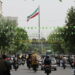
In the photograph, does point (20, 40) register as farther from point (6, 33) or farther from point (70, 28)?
point (70, 28)

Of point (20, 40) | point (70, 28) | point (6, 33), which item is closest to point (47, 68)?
point (70, 28)

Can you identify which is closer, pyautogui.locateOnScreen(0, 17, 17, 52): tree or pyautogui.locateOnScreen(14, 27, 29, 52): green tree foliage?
pyautogui.locateOnScreen(0, 17, 17, 52): tree

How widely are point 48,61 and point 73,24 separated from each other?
36.3 metres

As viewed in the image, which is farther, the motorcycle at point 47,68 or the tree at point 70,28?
the tree at point 70,28

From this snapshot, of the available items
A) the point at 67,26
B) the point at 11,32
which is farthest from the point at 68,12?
the point at 11,32

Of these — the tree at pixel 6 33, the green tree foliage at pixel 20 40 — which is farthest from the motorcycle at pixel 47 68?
the green tree foliage at pixel 20 40

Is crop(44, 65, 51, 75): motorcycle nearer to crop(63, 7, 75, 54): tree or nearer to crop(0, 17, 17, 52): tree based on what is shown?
crop(63, 7, 75, 54): tree

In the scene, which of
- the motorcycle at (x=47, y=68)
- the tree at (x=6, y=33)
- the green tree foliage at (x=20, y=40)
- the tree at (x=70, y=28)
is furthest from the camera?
A: the green tree foliage at (x=20, y=40)

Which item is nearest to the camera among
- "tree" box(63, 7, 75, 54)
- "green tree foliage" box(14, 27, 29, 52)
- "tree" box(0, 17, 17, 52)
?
"tree" box(63, 7, 75, 54)

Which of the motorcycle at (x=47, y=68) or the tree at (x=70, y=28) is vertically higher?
the tree at (x=70, y=28)

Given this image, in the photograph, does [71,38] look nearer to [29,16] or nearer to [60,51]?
[29,16]

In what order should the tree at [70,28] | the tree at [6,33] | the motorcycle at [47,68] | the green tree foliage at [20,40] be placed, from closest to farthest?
1. the motorcycle at [47,68]
2. the tree at [70,28]
3. the tree at [6,33]
4. the green tree foliage at [20,40]

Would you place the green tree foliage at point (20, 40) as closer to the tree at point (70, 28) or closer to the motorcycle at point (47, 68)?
the tree at point (70, 28)

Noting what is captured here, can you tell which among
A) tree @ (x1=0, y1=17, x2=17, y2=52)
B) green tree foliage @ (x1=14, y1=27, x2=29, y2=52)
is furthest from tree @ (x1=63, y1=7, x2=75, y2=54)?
green tree foliage @ (x1=14, y1=27, x2=29, y2=52)
